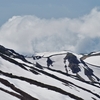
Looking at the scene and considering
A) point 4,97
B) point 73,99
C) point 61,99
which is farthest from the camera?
point 73,99

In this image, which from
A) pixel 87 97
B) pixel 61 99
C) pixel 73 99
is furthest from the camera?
pixel 87 97

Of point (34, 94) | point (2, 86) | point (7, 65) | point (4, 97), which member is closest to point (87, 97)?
point (7, 65)

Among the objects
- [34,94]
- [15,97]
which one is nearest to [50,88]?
[34,94]

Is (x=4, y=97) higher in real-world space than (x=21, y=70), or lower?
lower

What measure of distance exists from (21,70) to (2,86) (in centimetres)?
4381

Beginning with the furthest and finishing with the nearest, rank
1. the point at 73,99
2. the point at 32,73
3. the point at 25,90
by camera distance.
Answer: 1. the point at 32,73
2. the point at 73,99
3. the point at 25,90

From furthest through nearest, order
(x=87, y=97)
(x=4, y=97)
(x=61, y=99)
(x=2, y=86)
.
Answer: (x=87, y=97) < (x=61, y=99) < (x=2, y=86) < (x=4, y=97)

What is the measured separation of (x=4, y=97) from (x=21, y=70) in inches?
2111

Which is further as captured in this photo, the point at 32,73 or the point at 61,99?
the point at 32,73

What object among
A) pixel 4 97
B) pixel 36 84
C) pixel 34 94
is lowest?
pixel 4 97

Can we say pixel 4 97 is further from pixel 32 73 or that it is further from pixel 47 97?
pixel 32 73

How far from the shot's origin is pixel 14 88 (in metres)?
70.1

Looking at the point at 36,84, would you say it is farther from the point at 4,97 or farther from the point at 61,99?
the point at 4,97

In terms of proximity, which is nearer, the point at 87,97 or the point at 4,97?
the point at 4,97
